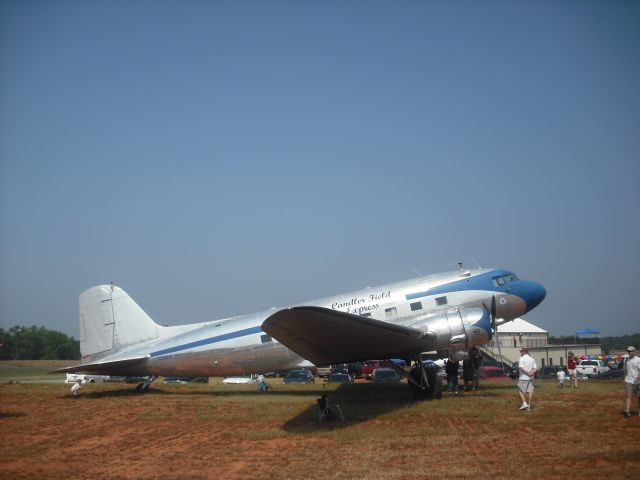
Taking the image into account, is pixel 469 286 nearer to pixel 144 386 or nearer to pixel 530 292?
pixel 530 292

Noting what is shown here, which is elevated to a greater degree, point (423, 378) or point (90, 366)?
point (90, 366)

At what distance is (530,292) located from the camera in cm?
1622

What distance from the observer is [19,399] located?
1580cm

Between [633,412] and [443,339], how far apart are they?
14.5 feet

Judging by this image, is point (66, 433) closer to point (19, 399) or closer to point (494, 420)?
point (19, 399)

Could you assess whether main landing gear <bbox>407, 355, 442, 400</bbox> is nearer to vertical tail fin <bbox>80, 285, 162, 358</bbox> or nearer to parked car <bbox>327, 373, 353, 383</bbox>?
vertical tail fin <bbox>80, 285, 162, 358</bbox>

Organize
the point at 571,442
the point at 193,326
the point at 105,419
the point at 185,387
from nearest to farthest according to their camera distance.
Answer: the point at 571,442, the point at 105,419, the point at 193,326, the point at 185,387

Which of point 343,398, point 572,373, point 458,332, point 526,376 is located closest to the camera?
point 526,376

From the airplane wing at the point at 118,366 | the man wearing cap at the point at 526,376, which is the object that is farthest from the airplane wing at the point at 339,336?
the airplane wing at the point at 118,366

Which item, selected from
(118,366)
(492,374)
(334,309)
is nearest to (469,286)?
(334,309)

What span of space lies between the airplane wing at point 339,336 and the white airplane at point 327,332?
3cm

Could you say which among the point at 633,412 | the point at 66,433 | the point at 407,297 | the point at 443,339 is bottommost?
the point at 633,412

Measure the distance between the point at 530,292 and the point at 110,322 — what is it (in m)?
13.6

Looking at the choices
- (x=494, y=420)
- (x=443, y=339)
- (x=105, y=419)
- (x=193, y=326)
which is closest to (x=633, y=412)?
(x=494, y=420)
